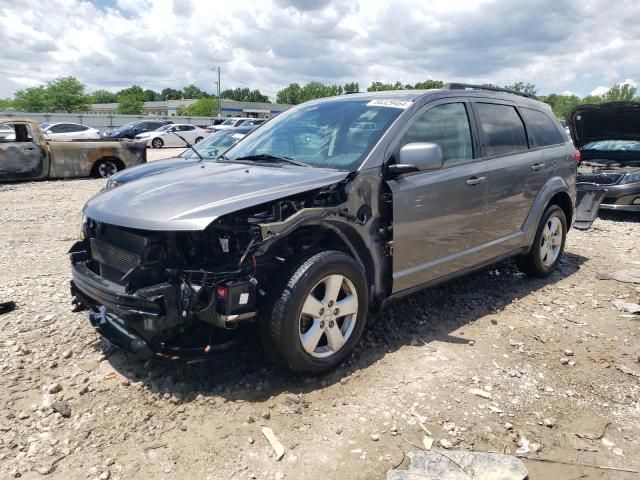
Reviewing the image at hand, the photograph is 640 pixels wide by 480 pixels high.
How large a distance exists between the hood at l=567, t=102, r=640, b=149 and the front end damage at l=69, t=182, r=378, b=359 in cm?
814

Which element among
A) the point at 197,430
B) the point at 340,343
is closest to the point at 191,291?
the point at 197,430

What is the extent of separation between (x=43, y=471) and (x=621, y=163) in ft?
34.7

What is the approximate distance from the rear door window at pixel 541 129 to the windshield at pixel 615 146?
18.1ft

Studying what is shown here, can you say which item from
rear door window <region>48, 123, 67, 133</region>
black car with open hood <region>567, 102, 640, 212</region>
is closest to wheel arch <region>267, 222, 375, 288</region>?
black car with open hood <region>567, 102, 640, 212</region>

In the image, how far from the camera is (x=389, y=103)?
3.99m

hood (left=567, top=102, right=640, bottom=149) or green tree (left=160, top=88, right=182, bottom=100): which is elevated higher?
green tree (left=160, top=88, right=182, bottom=100)

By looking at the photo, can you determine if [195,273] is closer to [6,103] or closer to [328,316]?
[328,316]

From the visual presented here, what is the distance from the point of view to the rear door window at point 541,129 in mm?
5148

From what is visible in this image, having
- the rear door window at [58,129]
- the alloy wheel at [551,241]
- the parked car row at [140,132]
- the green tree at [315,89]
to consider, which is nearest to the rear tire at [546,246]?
the alloy wheel at [551,241]

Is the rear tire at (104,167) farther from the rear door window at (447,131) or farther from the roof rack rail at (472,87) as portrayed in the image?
the rear door window at (447,131)

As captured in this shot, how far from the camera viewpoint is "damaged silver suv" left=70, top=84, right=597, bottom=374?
293 centimetres

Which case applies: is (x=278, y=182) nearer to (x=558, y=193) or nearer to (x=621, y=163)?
(x=558, y=193)

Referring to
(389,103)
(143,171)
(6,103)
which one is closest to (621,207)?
(389,103)

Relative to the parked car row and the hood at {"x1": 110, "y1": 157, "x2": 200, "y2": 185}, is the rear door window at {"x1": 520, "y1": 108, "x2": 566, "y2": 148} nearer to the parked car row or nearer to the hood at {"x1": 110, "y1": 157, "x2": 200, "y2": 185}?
the hood at {"x1": 110, "y1": 157, "x2": 200, "y2": 185}
